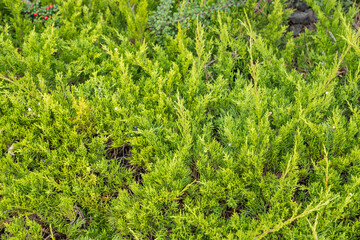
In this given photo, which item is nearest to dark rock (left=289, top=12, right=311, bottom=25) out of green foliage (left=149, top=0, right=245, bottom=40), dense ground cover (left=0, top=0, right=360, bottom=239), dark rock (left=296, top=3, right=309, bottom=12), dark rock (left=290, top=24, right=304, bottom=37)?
dark rock (left=290, top=24, right=304, bottom=37)

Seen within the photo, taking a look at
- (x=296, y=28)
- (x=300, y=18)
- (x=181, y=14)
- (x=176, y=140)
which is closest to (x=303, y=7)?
(x=300, y=18)

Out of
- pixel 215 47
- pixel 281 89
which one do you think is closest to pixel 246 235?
pixel 281 89

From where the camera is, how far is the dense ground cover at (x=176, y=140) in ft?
6.59

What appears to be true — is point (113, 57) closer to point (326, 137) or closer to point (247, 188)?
point (247, 188)

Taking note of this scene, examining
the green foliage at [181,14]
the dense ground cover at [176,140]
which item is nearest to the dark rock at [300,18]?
the dense ground cover at [176,140]

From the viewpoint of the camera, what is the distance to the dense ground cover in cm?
201

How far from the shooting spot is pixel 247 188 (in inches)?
84.7

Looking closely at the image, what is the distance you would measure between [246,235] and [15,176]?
194cm

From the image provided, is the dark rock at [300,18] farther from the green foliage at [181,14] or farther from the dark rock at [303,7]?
the green foliage at [181,14]

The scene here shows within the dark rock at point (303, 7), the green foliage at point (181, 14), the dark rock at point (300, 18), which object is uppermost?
the green foliage at point (181, 14)

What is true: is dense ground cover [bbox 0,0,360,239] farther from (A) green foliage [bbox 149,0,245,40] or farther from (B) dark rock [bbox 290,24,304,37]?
(B) dark rock [bbox 290,24,304,37]

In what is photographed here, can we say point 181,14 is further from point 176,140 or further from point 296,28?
point 296,28

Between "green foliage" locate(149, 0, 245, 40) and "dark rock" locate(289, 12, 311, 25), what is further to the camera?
"dark rock" locate(289, 12, 311, 25)

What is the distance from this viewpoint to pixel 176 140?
234 centimetres
